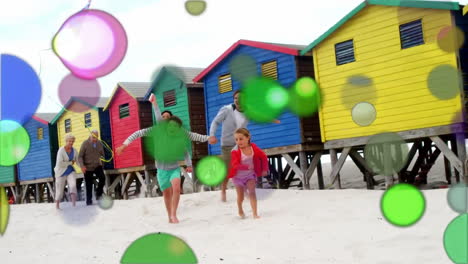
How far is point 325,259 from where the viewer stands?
4914mm

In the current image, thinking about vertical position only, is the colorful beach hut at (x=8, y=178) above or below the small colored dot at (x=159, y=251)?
above

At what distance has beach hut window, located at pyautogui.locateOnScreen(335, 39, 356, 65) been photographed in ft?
42.9

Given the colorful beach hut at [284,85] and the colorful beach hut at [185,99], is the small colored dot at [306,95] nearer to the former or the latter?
the colorful beach hut at [284,85]

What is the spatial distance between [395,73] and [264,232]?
7.05m

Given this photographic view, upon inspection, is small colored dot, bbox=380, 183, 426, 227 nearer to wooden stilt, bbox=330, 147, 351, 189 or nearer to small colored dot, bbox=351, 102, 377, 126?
small colored dot, bbox=351, 102, 377, 126

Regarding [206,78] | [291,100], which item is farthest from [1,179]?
[291,100]

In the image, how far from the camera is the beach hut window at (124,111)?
20234mm

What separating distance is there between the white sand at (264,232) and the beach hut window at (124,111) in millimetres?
10224

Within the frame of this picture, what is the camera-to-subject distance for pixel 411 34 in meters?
11.9

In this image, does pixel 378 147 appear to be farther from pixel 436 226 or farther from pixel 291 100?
pixel 436 226

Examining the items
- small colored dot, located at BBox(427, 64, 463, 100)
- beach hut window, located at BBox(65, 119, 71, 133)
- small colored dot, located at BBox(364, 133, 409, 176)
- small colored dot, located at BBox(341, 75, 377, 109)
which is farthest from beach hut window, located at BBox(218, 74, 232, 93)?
beach hut window, located at BBox(65, 119, 71, 133)

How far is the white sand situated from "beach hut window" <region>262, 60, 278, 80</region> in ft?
17.3

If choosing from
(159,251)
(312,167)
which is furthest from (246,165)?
(312,167)

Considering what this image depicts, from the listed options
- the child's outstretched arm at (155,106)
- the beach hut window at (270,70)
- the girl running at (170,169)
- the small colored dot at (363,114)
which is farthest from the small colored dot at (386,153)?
the child's outstretched arm at (155,106)
